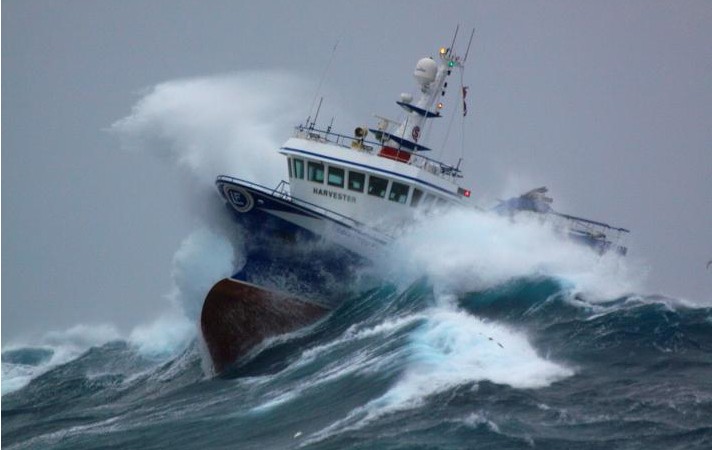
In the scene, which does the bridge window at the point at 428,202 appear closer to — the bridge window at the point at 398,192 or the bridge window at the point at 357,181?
the bridge window at the point at 398,192

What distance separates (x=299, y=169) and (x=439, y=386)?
1633cm

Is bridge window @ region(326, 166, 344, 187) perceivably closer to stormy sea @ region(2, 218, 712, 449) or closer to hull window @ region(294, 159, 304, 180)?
hull window @ region(294, 159, 304, 180)

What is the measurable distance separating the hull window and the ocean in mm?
4772

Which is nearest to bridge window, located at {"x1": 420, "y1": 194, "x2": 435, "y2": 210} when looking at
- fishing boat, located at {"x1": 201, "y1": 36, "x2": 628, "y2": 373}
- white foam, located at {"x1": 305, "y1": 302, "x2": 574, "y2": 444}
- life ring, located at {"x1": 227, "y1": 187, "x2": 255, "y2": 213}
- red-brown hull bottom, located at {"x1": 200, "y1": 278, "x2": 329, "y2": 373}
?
fishing boat, located at {"x1": 201, "y1": 36, "x2": 628, "y2": 373}

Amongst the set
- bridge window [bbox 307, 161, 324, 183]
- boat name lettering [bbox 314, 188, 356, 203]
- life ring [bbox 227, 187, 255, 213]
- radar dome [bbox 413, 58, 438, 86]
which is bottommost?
life ring [bbox 227, 187, 255, 213]

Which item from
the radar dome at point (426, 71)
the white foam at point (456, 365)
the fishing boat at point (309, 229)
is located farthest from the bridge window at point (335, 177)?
the white foam at point (456, 365)

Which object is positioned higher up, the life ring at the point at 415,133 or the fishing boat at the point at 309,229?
the life ring at the point at 415,133

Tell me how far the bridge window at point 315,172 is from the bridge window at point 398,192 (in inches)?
87.5

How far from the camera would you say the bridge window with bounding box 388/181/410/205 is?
36.1 m

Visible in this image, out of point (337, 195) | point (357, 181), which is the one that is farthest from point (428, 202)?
point (337, 195)

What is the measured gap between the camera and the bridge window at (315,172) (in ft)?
121

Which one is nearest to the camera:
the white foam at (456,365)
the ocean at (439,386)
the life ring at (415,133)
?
the ocean at (439,386)

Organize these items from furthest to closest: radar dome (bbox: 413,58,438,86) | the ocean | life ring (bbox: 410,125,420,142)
Answer: radar dome (bbox: 413,58,438,86) → life ring (bbox: 410,125,420,142) → the ocean

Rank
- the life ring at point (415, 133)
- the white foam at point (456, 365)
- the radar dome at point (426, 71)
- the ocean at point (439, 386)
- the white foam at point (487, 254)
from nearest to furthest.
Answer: the ocean at point (439, 386) → the white foam at point (456, 365) → the white foam at point (487, 254) → the life ring at point (415, 133) → the radar dome at point (426, 71)
